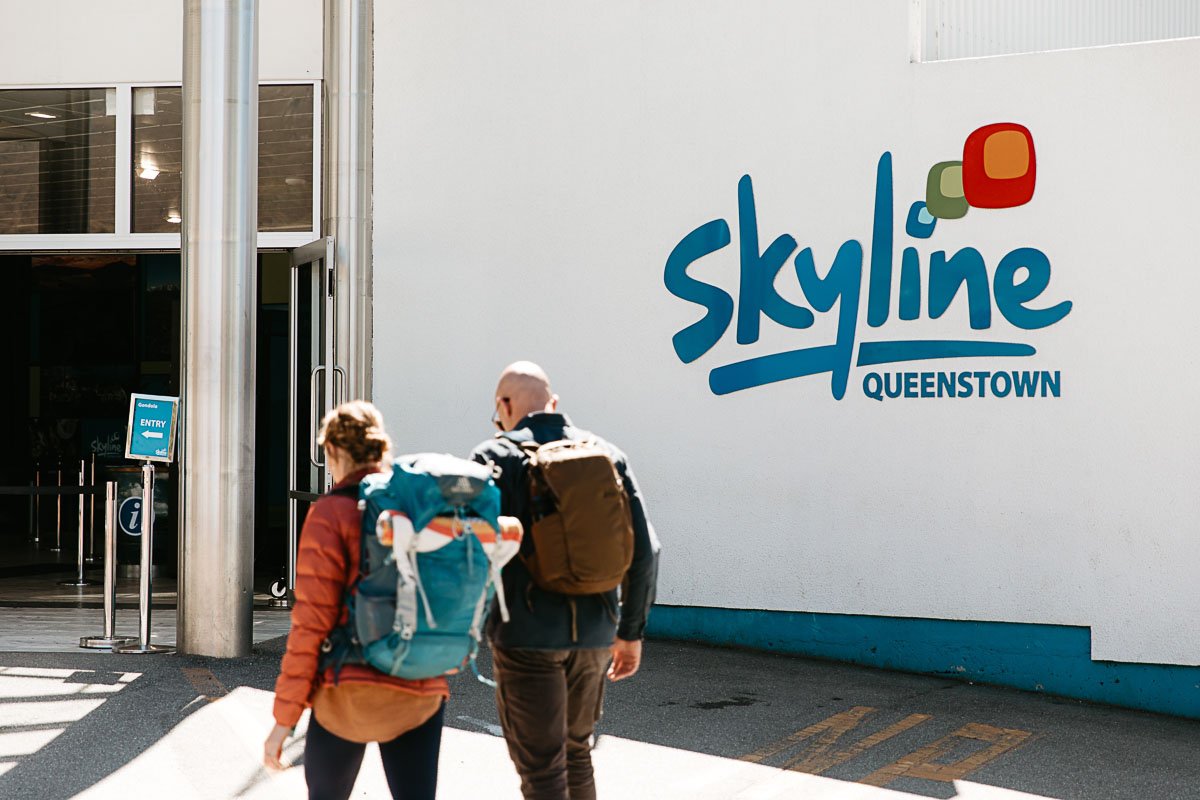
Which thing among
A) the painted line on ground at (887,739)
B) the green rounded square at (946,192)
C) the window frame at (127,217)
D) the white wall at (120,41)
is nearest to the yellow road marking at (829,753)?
the painted line on ground at (887,739)

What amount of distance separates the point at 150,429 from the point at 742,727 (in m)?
3.88

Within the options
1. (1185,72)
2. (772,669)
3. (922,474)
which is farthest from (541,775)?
(1185,72)

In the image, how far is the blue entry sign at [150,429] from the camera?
7.76 metres

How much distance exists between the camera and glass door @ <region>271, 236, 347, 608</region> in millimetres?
9633

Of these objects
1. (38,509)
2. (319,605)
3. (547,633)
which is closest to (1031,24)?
(547,633)

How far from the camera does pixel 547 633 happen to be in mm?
3922

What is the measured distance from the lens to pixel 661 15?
28.5 ft

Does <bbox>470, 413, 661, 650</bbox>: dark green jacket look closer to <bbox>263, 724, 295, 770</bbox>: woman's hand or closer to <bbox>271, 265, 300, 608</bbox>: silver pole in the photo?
<bbox>263, 724, 295, 770</bbox>: woman's hand

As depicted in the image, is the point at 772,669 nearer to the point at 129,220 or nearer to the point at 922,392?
the point at 922,392

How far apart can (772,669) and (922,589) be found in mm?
1051

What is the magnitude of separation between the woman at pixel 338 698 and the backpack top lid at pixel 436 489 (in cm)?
15

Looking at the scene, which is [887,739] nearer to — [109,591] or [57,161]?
[109,591]

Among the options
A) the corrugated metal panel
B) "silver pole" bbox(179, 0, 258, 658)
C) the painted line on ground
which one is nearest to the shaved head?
the painted line on ground

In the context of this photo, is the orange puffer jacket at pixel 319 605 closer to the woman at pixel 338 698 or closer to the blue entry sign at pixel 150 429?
the woman at pixel 338 698
